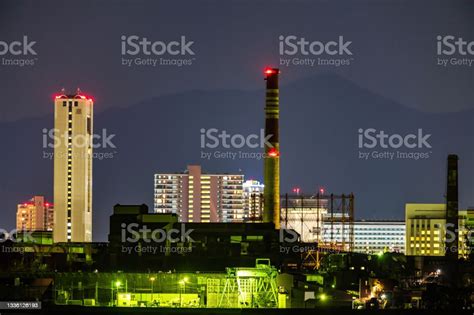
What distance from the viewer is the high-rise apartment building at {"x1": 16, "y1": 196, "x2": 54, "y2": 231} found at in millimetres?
98875

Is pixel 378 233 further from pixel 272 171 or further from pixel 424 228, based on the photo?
pixel 272 171

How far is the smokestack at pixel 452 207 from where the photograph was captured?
60.1 metres

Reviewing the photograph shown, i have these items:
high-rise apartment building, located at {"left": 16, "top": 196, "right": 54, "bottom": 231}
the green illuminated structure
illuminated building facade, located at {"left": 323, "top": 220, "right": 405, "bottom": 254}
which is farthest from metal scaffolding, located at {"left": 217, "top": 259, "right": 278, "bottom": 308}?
illuminated building facade, located at {"left": 323, "top": 220, "right": 405, "bottom": 254}

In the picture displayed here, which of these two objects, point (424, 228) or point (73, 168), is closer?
point (73, 168)

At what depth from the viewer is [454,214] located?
62.7 m

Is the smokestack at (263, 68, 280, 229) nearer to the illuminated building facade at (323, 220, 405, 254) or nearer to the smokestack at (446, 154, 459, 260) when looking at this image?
the smokestack at (446, 154, 459, 260)

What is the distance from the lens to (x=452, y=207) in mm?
61906

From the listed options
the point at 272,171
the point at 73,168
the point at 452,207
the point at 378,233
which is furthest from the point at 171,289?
the point at 378,233

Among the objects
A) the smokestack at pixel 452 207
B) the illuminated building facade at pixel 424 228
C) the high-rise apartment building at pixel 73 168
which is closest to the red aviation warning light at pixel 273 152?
the smokestack at pixel 452 207

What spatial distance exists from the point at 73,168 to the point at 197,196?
16.4 meters

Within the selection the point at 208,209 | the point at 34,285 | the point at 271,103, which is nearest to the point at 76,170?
the point at 208,209

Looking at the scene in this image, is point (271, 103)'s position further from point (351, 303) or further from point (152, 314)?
point (152, 314)

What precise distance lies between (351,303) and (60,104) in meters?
58.9

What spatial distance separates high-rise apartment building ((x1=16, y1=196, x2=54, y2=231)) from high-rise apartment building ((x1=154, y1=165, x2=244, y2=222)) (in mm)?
8511
